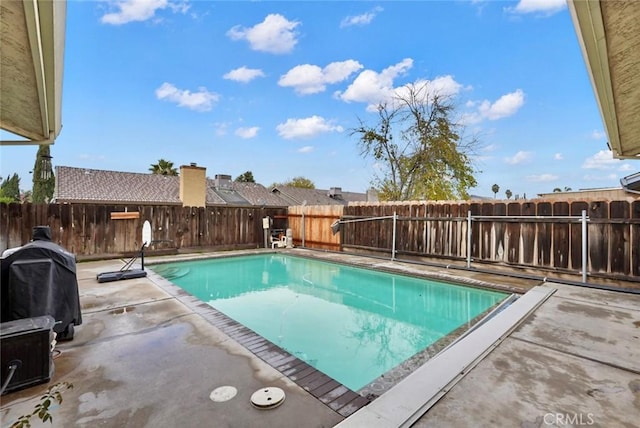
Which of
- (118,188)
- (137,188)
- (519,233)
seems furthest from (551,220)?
(118,188)

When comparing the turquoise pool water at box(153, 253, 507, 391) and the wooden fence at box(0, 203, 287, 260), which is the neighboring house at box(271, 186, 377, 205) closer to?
the wooden fence at box(0, 203, 287, 260)

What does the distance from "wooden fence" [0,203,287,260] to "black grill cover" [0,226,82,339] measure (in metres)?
5.64

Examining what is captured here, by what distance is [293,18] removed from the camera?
9.68 metres

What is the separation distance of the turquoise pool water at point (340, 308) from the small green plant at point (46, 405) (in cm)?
194

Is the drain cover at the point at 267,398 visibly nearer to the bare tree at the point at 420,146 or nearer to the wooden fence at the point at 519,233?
the wooden fence at the point at 519,233

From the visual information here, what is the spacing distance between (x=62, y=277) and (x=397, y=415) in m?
3.06

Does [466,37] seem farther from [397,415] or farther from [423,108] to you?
[397,415]

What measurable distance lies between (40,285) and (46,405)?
1194 mm

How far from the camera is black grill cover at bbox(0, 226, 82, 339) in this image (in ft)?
8.32

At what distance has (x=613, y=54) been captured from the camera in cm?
215

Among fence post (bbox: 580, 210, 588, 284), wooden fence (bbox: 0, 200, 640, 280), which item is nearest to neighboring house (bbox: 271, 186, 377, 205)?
wooden fence (bbox: 0, 200, 640, 280)

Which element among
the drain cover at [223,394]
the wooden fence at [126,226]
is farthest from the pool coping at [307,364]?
the wooden fence at [126,226]

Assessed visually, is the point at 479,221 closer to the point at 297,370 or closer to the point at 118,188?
the point at 297,370

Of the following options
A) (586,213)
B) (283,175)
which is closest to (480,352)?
(586,213)
